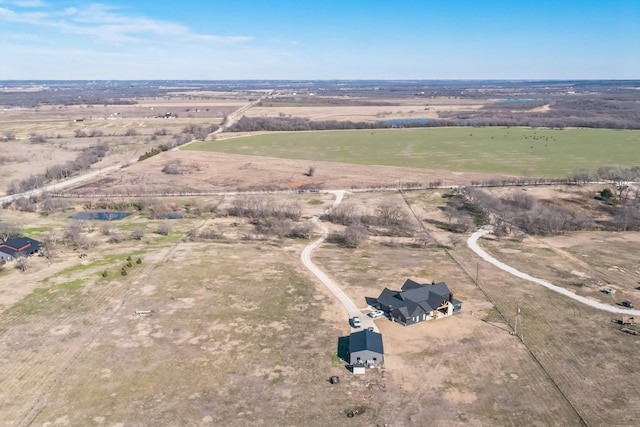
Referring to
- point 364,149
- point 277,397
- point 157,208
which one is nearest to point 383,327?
point 277,397

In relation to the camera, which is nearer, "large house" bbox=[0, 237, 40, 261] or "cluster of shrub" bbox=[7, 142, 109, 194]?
"large house" bbox=[0, 237, 40, 261]

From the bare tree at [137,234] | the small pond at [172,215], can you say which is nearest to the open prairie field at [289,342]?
the bare tree at [137,234]

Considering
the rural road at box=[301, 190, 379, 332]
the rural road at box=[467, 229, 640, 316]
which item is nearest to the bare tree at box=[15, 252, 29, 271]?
the rural road at box=[301, 190, 379, 332]

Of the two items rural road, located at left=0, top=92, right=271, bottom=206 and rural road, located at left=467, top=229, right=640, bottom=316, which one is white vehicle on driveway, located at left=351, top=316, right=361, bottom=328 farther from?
rural road, located at left=0, top=92, right=271, bottom=206

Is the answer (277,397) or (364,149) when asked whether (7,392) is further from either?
(364,149)

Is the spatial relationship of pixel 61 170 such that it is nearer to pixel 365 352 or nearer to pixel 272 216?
pixel 272 216

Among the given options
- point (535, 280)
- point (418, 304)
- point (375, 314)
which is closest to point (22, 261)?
point (375, 314)
